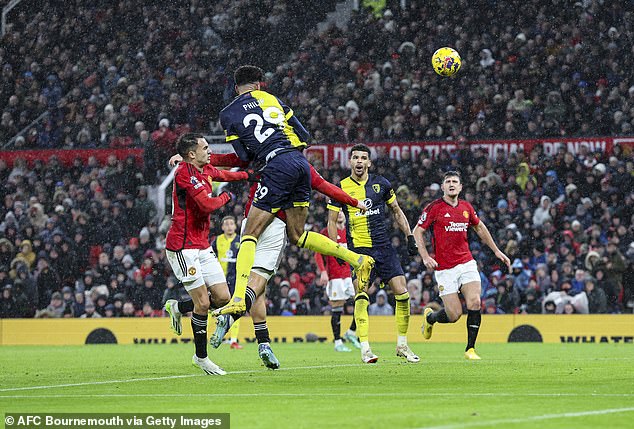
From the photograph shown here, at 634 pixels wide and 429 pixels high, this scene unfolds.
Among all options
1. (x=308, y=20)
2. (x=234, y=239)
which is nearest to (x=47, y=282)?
(x=234, y=239)

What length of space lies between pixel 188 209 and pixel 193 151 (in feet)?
2.03

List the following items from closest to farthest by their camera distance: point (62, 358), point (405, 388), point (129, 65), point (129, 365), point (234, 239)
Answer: point (405, 388)
point (129, 365)
point (62, 358)
point (234, 239)
point (129, 65)

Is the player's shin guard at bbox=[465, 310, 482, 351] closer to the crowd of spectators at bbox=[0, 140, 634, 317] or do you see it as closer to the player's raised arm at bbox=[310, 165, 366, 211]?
the player's raised arm at bbox=[310, 165, 366, 211]

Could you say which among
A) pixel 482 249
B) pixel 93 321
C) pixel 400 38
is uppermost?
pixel 400 38

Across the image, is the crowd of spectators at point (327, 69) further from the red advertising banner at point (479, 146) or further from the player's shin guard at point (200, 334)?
the player's shin guard at point (200, 334)

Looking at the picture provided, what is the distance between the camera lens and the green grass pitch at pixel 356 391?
7.02m

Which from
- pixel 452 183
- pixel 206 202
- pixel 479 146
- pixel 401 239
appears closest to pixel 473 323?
pixel 452 183

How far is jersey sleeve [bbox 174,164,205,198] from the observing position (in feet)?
37.4

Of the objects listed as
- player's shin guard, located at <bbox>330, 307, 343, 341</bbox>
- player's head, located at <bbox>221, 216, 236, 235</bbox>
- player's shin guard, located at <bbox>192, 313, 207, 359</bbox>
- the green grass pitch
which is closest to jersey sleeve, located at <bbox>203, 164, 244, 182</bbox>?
player's shin guard, located at <bbox>192, 313, 207, 359</bbox>

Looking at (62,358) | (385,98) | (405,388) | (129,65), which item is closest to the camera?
(405,388)

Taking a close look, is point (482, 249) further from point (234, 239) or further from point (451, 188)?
point (451, 188)

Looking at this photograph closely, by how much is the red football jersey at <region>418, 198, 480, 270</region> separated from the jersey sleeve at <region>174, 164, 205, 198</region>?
4584 millimetres

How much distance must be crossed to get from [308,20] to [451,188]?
18.1m

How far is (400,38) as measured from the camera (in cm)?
2992
